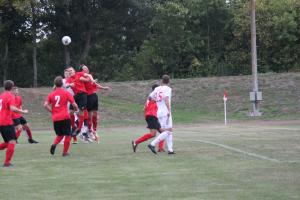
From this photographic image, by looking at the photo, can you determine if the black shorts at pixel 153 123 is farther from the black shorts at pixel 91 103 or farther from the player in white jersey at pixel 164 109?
the black shorts at pixel 91 103

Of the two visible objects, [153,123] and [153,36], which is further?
[153,36]

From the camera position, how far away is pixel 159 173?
489 inches

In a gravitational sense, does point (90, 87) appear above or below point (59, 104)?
above

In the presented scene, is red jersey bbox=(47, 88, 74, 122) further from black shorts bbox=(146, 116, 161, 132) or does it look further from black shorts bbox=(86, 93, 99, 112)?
black shorts bbox=(86, 93, 99, 112)

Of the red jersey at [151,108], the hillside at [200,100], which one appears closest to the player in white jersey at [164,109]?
the red jersey at [151,108]

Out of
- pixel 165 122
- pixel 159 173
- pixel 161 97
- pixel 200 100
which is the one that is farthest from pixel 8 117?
pixel 200 100

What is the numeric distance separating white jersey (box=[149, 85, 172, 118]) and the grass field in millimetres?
1093

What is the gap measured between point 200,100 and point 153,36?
1499 centimetres

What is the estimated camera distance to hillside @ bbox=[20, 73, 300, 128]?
37.6 m

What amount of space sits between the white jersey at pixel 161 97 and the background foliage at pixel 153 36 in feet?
116

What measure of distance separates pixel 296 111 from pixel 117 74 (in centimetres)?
2104

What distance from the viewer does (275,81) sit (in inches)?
1767

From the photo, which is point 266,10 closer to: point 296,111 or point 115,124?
point 296,111

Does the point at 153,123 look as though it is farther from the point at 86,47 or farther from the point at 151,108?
the point at 86,47
